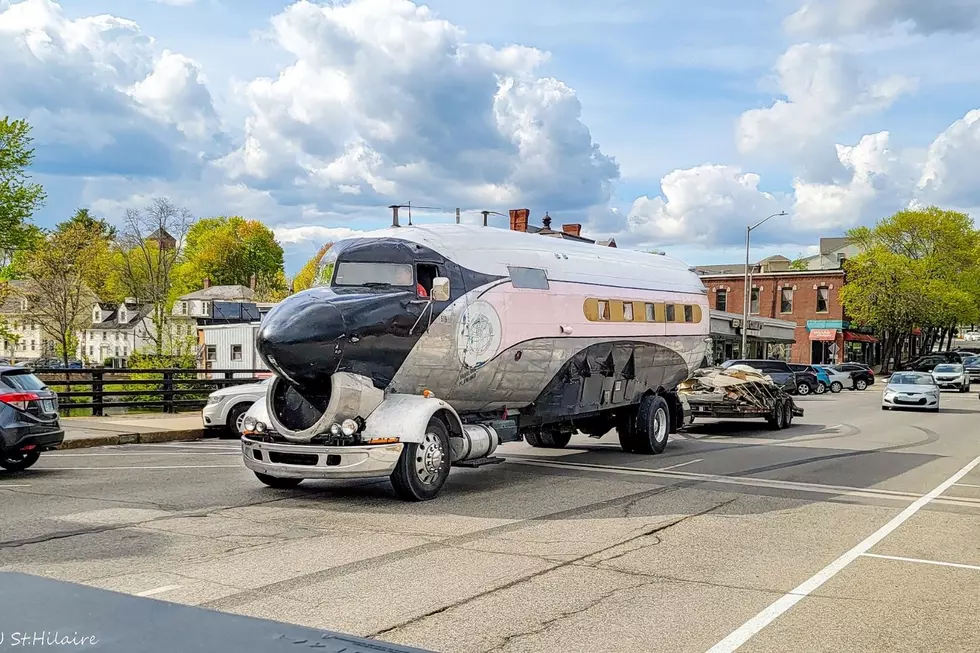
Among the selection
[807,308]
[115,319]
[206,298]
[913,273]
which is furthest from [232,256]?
[913,273]

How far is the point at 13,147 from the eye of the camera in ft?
133

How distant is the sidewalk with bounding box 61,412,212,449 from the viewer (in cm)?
1736

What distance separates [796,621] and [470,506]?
508cm

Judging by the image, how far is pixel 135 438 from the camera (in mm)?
18203

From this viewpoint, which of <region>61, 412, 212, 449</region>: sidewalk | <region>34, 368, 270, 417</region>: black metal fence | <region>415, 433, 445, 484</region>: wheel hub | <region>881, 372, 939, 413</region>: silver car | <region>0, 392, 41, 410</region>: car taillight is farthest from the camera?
<region>881, 372, 939, 413</region>: silver car

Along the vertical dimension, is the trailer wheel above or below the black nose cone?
below

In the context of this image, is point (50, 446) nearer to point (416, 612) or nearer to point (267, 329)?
point (267, 329)

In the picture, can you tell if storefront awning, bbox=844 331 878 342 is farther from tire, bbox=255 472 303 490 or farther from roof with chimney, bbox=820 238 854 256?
tire, bbox=255 472 303 490

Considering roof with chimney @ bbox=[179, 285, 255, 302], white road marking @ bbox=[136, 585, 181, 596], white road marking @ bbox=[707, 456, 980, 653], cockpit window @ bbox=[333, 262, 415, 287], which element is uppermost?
roof with chimney @ bbox=[179, 285, 255, 302]

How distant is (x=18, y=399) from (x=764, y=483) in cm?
1005

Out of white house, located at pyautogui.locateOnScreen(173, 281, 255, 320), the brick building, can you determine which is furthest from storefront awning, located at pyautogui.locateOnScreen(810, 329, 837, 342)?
white house, located at pyautogui.locateOnScreen(173, 281, 255, 320)

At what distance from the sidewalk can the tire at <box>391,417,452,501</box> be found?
28.3 ft

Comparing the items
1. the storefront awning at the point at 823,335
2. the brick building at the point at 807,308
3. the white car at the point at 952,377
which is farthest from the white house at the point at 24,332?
the storefront awning at the point at 823,335

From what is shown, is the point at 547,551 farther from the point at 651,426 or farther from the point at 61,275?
the point at 61,275
